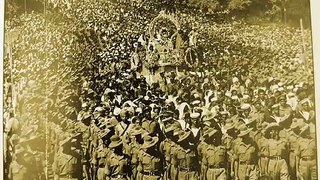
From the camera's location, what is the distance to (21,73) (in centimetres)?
170

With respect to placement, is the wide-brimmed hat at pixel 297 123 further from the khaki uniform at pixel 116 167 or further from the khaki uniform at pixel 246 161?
the khaki uniform at pixel 116 167

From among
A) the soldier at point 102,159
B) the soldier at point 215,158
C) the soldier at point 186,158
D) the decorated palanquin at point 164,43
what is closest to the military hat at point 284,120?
the soldier at point 215,158

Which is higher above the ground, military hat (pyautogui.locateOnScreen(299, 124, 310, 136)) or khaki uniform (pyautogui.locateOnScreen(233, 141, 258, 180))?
military hat (pyautogui.locateOnScreen(299, 124, 310, 136))

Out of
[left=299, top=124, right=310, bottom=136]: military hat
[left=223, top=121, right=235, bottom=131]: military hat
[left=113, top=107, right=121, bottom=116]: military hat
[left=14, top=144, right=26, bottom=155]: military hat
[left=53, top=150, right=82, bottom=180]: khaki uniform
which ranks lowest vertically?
[left=53, top=150, right=82, bottom=180]: khaki uniform

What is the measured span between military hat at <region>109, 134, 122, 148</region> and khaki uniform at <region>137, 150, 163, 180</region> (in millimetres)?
102

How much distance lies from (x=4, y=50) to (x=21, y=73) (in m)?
0.14

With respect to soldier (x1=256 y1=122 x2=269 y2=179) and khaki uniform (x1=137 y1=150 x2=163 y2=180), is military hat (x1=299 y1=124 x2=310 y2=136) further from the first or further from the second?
khaki uniform (x1=137 y1=150 x2=163 y2=180)

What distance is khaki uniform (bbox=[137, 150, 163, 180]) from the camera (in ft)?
5.27

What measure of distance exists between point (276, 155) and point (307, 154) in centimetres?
12

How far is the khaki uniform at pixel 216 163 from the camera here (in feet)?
5.18

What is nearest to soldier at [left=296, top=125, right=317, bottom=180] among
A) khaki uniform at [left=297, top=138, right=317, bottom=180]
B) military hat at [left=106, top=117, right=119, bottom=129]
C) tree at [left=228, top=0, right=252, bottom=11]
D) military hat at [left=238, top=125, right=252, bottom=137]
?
khaki uniform at [left=297, top=138, right=317, bottom=180]

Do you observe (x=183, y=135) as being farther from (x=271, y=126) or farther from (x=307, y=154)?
(x=307, y=154)

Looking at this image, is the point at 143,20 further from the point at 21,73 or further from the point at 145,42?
the point at 21,73

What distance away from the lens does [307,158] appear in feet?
5.06
